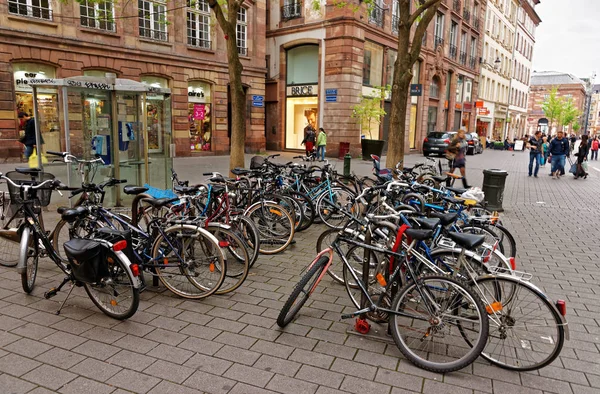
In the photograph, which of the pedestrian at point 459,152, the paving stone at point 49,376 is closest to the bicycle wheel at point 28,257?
the paving stone at point 49,376

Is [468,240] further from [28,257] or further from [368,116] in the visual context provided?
[368,116]

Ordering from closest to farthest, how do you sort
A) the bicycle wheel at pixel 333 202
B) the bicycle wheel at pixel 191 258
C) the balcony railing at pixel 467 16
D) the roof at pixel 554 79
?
1. the bicycle wheel at pixel 191 258
2. the bicycle wheel at pixel 333 202
3. the balcony railing at pixel 467 16
4. the roof at pixel 554 79

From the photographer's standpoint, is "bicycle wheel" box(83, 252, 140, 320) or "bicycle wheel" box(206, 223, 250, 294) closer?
"bicycle wheel" box(83, 252, 140, 320)

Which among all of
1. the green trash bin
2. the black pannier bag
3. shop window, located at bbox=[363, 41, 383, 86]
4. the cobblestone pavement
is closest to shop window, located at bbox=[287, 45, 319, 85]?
shop window, located at bbox=[363, 41, 383, 86]

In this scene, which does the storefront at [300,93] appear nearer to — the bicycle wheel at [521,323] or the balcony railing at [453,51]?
the balcony railing at [453,51]

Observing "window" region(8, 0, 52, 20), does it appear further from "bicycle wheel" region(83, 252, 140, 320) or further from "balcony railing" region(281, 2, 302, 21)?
"bicycle wheel" region(83, 252, 140, 320)

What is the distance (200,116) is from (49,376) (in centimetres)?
1856

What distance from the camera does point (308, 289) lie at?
146 inches

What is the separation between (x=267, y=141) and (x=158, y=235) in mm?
21618

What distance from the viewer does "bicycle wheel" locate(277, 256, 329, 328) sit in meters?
3.62

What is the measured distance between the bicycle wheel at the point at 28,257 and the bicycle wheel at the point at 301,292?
102 inches

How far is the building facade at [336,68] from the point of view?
69.7 feet

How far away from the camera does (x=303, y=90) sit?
23.4 meters

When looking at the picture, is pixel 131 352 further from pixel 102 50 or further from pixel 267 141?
pixel 267 141
